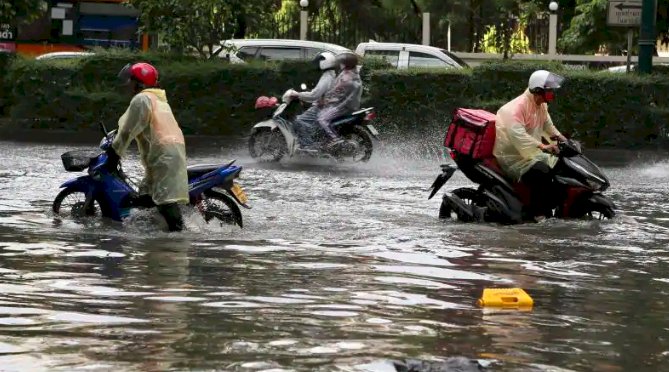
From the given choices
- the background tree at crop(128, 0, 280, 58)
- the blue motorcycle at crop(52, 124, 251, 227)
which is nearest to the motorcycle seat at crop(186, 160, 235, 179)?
the blue motorcycle at crop(52, 124, 251, 227)

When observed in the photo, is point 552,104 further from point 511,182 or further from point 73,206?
point 73,206

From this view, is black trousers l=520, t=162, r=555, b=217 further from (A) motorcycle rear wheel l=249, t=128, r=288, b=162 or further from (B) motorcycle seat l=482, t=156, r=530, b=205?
(A) motorcycle rear wheel l=249, t=128, r=288, b=162

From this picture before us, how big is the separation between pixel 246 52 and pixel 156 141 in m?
17.6

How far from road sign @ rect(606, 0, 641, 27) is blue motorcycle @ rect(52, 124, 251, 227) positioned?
1414 cm

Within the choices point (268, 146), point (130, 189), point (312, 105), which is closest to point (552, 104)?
point (312, 105)

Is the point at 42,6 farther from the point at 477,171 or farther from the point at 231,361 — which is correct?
the point at 231,361

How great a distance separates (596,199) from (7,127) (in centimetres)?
1346

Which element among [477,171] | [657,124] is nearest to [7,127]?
[657,124]

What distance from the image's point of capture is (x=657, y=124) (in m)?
24.4

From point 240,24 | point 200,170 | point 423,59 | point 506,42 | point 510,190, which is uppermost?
point 240,24

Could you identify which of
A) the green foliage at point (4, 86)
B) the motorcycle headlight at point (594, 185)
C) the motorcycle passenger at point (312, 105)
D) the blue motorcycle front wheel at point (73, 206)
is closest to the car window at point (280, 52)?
the green foliage at point (4, 86)

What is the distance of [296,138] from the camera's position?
21.5 m

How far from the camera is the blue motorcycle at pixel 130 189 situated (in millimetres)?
12859

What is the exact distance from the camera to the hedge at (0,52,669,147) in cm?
2452
